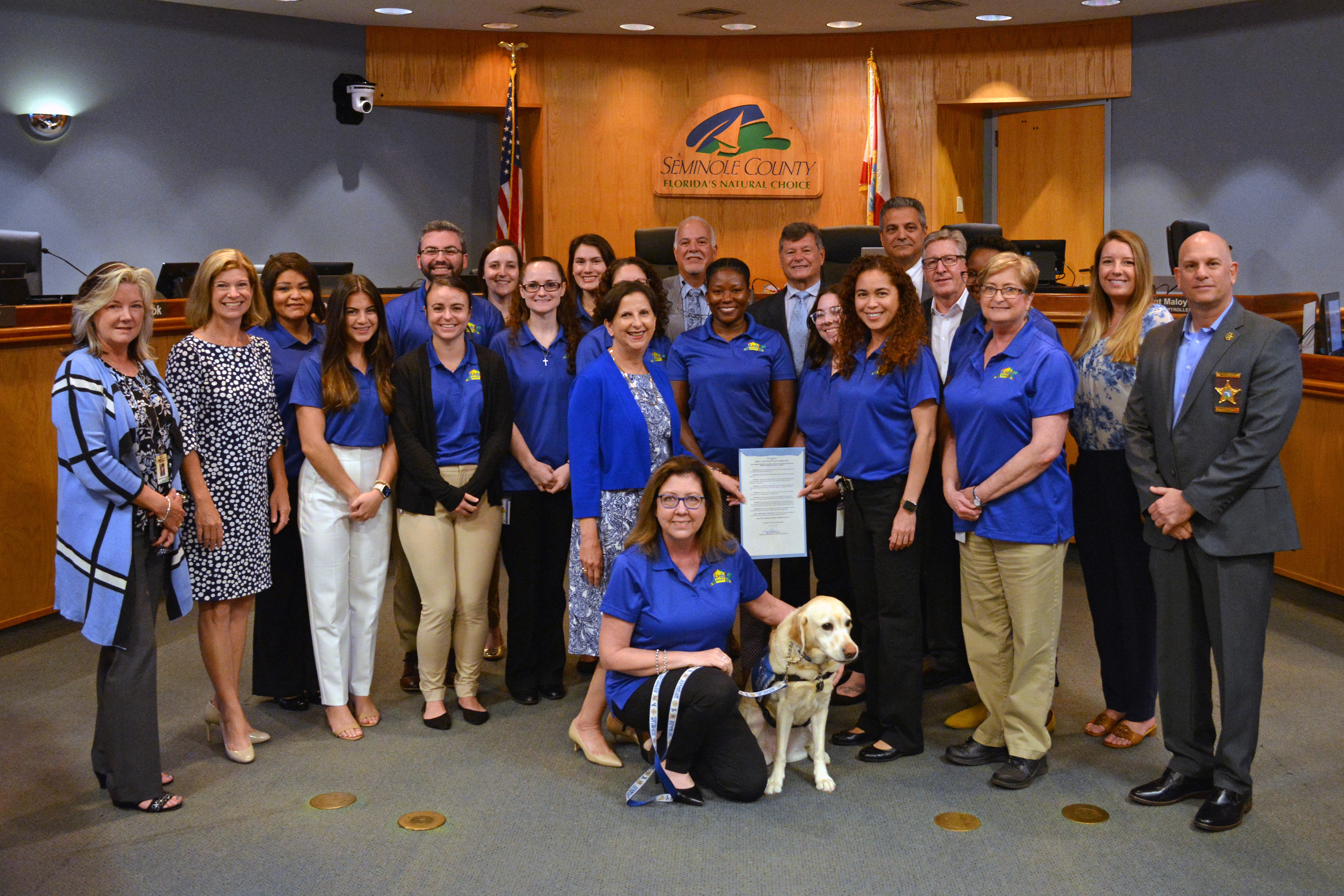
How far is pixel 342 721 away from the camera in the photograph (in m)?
3.98

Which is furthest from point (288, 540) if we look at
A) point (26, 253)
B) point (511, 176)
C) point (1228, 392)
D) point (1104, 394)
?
point (511, 176)

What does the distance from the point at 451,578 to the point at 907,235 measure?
7.30ft

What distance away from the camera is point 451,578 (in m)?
4.04

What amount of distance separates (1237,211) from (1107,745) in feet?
22.9

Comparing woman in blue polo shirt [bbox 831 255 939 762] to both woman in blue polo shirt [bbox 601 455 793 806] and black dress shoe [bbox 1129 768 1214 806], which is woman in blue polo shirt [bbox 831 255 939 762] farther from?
black dress shoe [bbox 1129 768 1214 806]

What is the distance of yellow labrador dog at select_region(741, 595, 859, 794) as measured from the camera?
10.9 feet

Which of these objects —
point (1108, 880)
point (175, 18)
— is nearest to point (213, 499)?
point (1108, 880)

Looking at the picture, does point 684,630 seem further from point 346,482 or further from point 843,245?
point 843,245

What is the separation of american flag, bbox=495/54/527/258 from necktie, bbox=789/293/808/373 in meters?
5.50

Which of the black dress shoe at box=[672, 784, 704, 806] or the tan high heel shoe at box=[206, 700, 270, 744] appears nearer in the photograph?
the black dress shoe at box=[672, 784, 704, 806]

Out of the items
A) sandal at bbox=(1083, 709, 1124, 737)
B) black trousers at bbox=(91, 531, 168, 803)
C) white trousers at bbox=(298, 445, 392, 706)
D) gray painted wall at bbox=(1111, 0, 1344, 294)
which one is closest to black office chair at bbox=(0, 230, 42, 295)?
white trousers at bbox=(298, 445, 392, 706)

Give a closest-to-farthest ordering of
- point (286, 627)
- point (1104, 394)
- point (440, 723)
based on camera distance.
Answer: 1. point (1104, 394)
2. point (440, 723)
3. point (286, 627)

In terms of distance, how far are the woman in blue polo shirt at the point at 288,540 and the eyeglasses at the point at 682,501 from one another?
1328mm

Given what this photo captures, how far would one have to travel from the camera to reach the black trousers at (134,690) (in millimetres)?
3271
